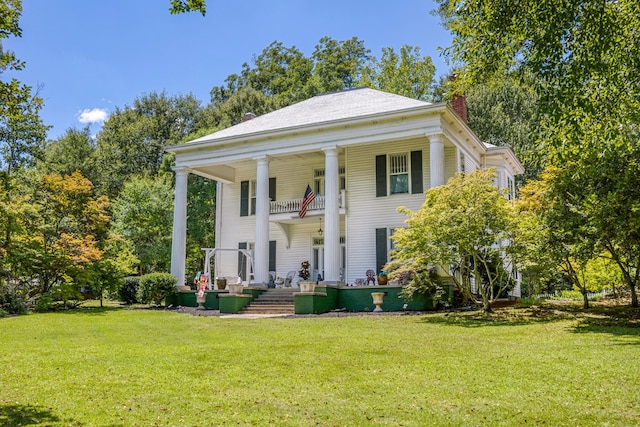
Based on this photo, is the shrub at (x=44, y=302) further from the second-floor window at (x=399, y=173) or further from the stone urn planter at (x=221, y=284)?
the second-floor window at (x=399, y=173)

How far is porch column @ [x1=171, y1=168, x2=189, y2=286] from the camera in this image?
79.7ft

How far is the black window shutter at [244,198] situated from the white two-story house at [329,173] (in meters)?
0.05

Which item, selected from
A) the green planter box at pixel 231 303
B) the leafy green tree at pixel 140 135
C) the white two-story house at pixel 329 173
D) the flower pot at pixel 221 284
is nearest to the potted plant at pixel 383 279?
the white two-story house at pixel 329 173

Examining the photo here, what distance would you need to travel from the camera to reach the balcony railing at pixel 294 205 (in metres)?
23.5

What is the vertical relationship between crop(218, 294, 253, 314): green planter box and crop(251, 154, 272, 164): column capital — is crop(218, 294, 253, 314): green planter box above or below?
below

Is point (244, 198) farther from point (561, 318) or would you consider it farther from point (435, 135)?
point (561, 318)

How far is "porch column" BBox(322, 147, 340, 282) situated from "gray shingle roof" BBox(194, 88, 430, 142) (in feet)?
5.49

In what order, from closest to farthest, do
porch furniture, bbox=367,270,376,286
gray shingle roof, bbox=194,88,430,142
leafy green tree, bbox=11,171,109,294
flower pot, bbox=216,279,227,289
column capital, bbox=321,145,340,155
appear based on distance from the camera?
leafy green tree, bbox=11,171,109,294 → porch furniture, bbox=367,270,376,286 → column capital, bbox=321,145,340,155 → gray shingle roof, bbox=194,88,430,142 → flower pot, bbox=216,279,227,289

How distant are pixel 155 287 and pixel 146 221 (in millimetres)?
10854

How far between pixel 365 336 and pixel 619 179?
22.3 feet

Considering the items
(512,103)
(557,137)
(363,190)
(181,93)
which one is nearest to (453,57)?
(557,137)

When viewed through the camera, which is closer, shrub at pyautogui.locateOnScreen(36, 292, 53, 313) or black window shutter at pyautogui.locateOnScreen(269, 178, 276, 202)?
shrub at pyautogui.locateOnScreen(36, 292, 53, 313)

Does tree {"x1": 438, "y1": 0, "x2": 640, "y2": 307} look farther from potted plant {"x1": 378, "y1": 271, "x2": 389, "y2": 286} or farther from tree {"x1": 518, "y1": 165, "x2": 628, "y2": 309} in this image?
potted plant {"x1": 378, "y1": 271, "x2": 389, "y2": 286}

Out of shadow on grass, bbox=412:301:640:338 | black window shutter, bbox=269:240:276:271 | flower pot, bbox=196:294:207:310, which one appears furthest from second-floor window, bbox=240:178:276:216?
shadow on grass, bbox=412:301:640:338
